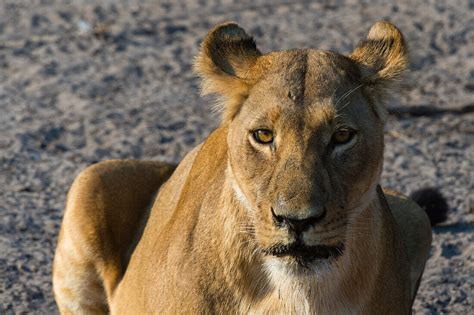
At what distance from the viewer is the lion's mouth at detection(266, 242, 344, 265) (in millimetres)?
3023

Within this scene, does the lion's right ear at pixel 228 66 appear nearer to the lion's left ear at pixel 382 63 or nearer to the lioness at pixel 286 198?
the lioness at pixel 286 198

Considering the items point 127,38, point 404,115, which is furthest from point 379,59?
point 127,38

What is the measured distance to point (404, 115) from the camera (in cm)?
663

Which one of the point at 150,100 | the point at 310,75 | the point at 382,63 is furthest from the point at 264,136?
the point at 150,100

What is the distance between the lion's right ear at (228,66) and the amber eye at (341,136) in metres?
0.34

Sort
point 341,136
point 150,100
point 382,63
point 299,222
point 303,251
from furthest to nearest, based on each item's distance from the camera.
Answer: point 150,100 < point 382,63 < point 341,136 < point 303,251 < point 299,222

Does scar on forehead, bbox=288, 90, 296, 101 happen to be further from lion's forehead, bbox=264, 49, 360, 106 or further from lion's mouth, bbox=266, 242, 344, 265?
lion's mouth, bbox=266, 242, 344, 265

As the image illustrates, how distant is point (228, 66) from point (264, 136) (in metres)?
0.42

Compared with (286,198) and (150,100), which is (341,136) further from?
(150,100)

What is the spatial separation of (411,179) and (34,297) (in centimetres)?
216

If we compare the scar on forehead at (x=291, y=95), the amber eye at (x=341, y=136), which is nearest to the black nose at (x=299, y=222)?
the amber eye at (x=341, y=136)

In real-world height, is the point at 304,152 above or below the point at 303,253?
above

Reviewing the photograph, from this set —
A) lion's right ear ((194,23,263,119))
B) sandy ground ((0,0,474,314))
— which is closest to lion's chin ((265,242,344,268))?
lion's right ear ((194,23,263,119))

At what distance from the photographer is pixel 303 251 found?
304 cm
